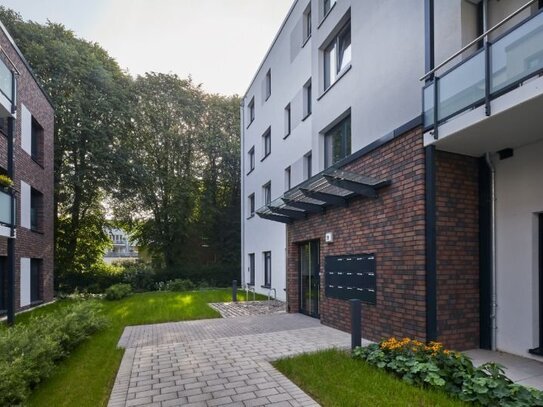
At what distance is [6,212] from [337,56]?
9.96 metres

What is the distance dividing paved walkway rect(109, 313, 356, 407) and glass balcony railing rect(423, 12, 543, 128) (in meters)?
4.46

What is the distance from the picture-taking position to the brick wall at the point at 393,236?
6148 mm

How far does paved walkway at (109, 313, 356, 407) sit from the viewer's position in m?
Answer: 4.61

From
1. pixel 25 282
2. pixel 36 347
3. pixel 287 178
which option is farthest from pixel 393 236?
pixel 25 282

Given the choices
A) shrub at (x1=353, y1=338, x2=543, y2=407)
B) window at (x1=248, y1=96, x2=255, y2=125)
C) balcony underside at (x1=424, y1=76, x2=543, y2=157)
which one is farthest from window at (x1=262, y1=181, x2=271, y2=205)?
shrub at (x1=353, y1=338, x2=543, y2=407)

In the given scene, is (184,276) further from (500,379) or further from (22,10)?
(500,379)

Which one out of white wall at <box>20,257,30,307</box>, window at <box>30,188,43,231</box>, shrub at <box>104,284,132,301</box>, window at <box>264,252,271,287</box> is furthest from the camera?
window at <box>264,252,271,287</box>

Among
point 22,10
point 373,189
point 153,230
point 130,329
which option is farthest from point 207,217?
point 373,189

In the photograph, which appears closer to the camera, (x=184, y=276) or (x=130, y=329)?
(x=130, y=329)

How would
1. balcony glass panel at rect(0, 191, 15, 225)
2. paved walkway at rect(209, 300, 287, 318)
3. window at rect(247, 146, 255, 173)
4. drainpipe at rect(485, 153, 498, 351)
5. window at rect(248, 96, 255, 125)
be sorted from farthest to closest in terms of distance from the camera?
window at rect(248, 96, 255, 125)
window at rect(247, 146, 255, 173)
paved walkway at rect(209, 300, 287, 318)
balcony glass panel at rect(0, 191, 15, 225)
drainpipe at rect(485, 153, 498, 351)

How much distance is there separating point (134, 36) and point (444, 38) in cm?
730

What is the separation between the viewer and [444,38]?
247 inches

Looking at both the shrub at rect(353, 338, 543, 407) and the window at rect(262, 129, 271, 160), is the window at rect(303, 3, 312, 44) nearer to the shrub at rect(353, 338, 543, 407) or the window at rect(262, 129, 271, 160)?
the window at rect(262, 129, 271, 160)

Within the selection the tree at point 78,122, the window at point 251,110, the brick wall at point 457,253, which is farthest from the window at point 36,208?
the brick wall at point 457,253
